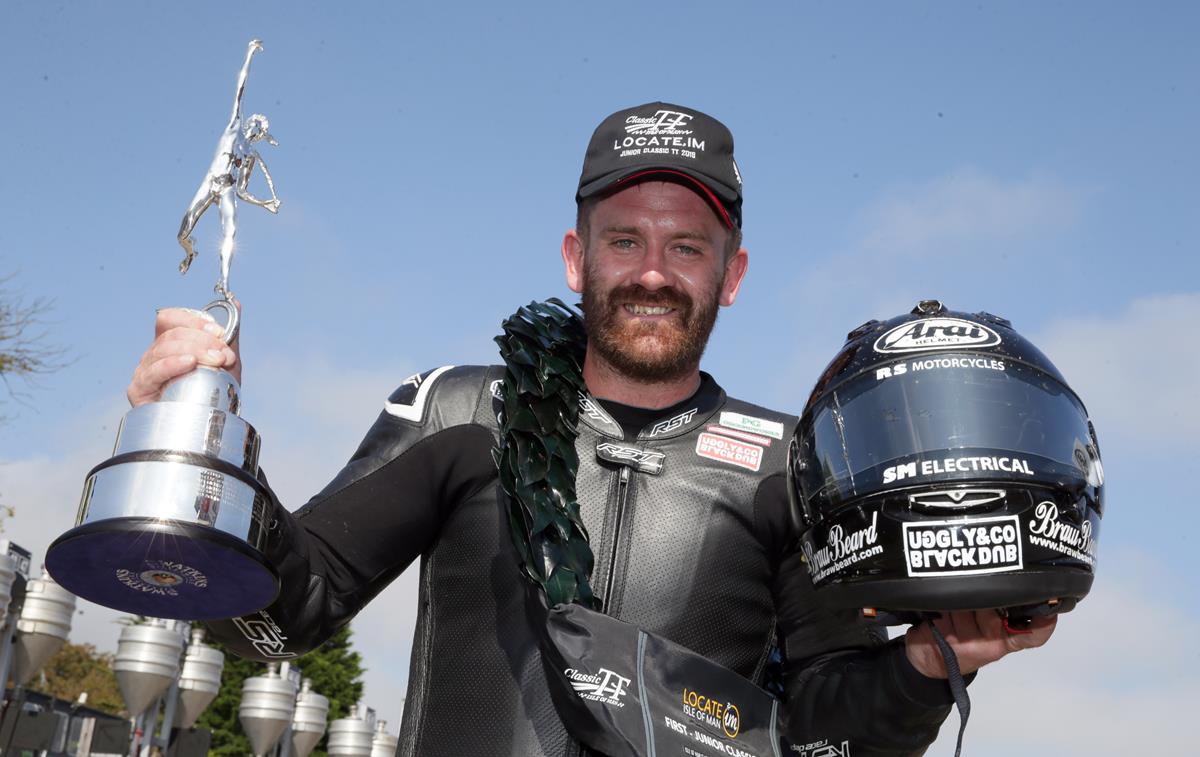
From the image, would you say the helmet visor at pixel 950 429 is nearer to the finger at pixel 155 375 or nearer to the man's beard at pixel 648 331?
the man's beard at pixel 648 331

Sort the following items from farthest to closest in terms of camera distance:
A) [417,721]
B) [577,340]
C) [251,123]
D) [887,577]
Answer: [577,340] → [417,721] → [251,123] → [887,577]

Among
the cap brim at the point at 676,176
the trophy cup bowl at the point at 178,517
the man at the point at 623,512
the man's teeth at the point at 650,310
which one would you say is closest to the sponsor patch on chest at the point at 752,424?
the man at the point at 623,512

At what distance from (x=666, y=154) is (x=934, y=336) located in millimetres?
1443

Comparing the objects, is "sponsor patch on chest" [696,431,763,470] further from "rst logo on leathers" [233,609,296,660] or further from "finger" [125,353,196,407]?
"finger" [125,353,196,407]

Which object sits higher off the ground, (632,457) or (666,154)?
(666,154)

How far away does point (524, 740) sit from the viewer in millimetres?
3809

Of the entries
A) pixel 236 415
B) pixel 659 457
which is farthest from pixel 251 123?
pixel 659 457

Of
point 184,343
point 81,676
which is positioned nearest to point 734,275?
point 184,343

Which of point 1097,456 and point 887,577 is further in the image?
point 1097,456

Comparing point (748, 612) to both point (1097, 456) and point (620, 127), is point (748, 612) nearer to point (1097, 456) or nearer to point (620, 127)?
point (1097, 456)

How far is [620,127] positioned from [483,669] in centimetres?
205

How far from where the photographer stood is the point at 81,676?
2258 inches

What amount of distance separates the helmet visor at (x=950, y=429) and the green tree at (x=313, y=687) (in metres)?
37.7

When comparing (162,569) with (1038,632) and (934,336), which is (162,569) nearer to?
(934,336)
